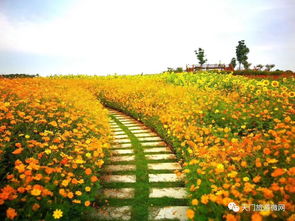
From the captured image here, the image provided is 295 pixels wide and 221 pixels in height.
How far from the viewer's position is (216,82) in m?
11.0

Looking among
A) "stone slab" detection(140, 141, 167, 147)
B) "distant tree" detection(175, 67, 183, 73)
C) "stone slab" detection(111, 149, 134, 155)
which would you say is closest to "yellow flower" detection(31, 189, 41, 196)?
"stone slab" detection(111, 149, 134, 155)

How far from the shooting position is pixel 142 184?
488 centimetres

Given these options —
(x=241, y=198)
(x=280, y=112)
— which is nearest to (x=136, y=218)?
(x=241, y=198)

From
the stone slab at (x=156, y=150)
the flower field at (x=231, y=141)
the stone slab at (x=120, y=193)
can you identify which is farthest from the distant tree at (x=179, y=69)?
the stone slab at (x=120, y=193)

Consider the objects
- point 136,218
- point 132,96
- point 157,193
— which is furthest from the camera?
point 132,96

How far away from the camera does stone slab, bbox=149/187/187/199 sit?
174 inches

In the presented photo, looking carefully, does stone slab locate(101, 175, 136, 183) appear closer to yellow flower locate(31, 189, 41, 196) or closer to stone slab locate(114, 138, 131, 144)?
yellow flower locate(31, 189, 41, 196)

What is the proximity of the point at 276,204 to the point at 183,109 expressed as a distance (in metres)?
4.67

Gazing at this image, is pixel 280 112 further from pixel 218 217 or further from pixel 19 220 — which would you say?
pixel 19 220

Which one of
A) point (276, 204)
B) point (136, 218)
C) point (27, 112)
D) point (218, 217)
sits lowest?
point (136, 218)

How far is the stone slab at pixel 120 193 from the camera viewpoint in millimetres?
4434

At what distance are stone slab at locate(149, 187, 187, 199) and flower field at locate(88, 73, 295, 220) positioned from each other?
0.28m

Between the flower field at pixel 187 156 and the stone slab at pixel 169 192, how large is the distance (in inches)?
16.0

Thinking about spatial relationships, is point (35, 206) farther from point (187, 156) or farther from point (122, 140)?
point (122, 140)
